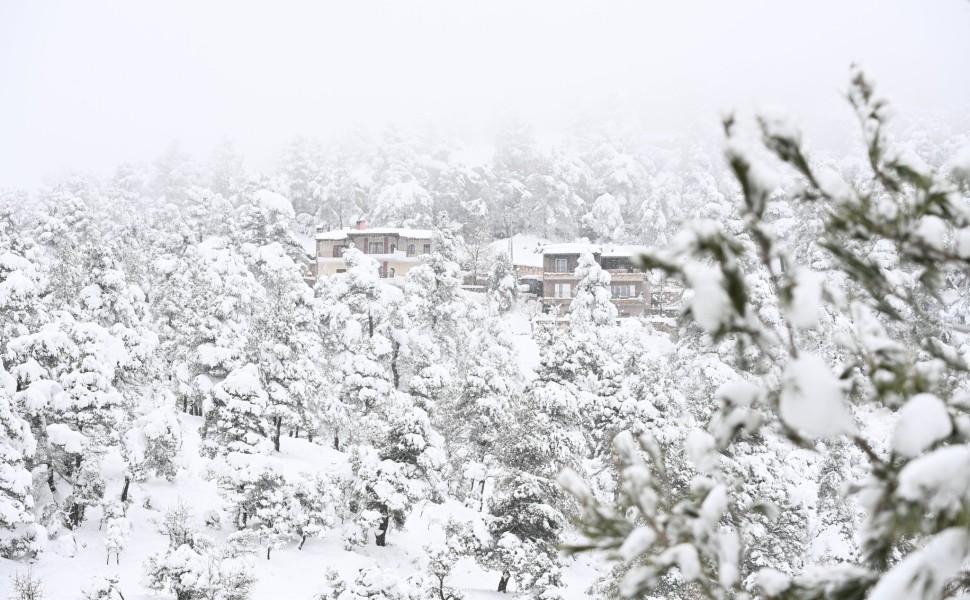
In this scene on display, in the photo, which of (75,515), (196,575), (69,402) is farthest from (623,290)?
(196,575)

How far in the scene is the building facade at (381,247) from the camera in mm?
48656

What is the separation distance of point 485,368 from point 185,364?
46.3ft

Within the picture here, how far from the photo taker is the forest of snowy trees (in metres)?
1.50

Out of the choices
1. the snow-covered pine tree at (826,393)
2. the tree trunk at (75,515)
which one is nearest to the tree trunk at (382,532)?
the tree trunk at (75,515)

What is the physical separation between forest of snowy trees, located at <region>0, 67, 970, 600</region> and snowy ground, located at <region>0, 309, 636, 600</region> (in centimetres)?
14

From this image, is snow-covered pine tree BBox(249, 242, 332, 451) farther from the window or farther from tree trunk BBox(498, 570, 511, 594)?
the window

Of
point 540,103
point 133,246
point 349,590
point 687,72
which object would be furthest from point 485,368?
point 687,72

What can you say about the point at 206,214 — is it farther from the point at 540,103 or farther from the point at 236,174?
the point at 540,103

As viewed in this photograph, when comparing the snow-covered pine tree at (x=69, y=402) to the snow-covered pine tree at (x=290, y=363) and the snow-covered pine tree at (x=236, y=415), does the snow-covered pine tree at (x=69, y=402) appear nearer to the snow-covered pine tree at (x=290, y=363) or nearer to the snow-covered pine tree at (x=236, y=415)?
the snow-covered pine tree at (x=236, y=415)

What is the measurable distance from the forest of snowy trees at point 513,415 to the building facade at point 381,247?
148 inches

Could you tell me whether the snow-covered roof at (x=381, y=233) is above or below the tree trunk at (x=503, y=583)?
above

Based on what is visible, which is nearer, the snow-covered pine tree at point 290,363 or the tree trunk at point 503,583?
the tree trunk at point 503,583

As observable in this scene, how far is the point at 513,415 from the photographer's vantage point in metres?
20.9

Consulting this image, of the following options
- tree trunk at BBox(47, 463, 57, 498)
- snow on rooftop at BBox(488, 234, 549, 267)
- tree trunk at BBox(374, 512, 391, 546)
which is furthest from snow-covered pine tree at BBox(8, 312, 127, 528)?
snow on rooftop at BBox(488, 234, 549, 267)
